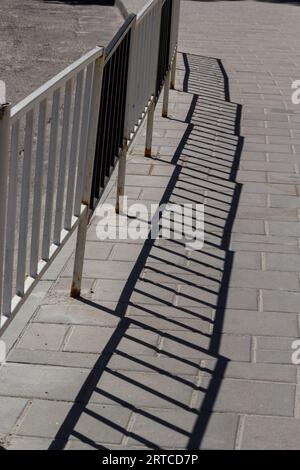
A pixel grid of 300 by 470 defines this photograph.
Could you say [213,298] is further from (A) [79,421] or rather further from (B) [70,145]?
(A) [79,421]

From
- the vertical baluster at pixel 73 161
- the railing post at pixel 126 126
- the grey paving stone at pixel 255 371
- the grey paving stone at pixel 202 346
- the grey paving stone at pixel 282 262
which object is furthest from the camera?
the railing post at pixel 126 126

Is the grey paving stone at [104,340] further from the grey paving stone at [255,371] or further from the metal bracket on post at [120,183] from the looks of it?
the metal bracket on post at [120,183]

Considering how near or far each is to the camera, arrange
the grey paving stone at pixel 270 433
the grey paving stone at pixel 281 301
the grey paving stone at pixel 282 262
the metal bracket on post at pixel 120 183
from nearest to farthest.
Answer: the grey paving stone at pixel 270 433 → the grey paving stone at pixel 281 301 → the grey paving stone at pixel 282 262 → the metal bracket on post at pixel 120 183

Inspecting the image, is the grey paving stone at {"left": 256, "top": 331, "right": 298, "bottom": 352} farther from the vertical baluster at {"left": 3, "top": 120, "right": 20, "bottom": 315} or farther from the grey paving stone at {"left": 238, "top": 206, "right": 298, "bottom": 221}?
the grey paving stone at {"left": 238, "top": 206, "right": 298, "bottom": 221}

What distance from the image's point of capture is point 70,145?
587cm

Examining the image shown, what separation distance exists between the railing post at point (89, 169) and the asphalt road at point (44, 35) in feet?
19.5

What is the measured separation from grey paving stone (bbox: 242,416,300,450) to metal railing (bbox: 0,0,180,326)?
1.11 metres

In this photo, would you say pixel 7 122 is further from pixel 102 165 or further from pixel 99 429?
pixel 102 165

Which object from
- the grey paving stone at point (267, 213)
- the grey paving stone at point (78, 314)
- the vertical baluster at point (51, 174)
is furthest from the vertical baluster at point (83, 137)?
the grey paving stone at point (267, 213)

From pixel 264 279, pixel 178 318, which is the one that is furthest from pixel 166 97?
pixel 178 318

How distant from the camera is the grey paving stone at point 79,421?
15.4ft

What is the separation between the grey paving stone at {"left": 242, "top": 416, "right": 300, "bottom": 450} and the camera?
4625 millimetres

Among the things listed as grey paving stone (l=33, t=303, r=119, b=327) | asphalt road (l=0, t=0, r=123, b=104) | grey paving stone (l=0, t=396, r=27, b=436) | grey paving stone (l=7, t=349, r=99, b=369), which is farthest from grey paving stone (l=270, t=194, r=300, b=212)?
asphalt road (l=0, t=0, r=123, b=104)

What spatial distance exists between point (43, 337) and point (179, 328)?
714 mm
